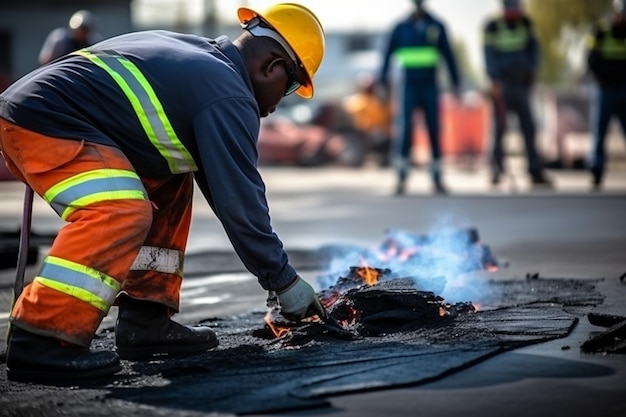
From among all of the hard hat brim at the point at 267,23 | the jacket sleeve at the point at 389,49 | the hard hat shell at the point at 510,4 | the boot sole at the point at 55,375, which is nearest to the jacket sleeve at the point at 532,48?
the hard hat shell at the point at 510,4

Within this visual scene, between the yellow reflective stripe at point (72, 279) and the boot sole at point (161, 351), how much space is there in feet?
2.37

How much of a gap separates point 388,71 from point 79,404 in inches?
482

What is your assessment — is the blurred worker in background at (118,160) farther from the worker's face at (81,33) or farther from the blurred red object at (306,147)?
the blurred red object at (306,147)

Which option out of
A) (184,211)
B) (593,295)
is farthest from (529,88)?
(184,211)

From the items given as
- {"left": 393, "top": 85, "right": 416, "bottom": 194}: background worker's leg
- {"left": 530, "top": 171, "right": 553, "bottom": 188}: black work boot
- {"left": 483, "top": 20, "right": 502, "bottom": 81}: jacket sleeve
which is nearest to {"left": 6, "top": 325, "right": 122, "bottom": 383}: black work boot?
{"left": 393, "top": 85, "right": 416, "bottom": 194}: background worker's leg

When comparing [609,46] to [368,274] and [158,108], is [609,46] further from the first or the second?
[158,108]

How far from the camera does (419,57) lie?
15531 mm

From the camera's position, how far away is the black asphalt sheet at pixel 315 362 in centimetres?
436

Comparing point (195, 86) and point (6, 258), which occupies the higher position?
point (195, 86)

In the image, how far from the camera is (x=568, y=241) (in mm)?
10016

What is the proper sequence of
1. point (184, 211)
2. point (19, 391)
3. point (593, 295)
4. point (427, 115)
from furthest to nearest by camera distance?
point (427, 115) → point (593, 295) → point (184, 211) → point (19, 391)

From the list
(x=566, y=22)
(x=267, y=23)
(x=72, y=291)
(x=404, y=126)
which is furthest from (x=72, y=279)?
(x=566, y=22)

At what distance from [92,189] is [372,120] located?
21865mm

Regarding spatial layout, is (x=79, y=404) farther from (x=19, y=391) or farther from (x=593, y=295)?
(x=593, y=295)
